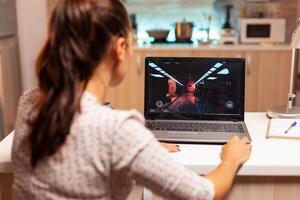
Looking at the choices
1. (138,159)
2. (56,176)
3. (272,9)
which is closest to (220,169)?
(138,159)

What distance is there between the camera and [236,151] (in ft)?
4.54

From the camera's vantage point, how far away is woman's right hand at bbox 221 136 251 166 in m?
1.34

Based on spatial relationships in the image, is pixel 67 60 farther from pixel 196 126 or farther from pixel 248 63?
pixel 248 63

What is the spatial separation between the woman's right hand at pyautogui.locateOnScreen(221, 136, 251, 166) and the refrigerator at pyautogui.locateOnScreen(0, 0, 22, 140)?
2.25 meters

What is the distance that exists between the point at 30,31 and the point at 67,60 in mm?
3040

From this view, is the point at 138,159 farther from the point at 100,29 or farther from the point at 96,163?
the point at 100,29

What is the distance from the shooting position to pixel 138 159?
96 centimetres

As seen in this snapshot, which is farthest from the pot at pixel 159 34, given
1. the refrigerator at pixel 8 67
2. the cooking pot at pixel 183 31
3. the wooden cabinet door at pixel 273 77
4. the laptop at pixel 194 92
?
the laptop at pixel 194 92

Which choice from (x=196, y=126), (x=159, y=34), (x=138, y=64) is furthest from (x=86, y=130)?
(x=159, y=34)

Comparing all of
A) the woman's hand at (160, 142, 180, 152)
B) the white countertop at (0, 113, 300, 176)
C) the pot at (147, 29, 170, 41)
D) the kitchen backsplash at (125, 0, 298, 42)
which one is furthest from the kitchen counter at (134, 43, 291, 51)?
the woman's hand at (160, 142, 180, 152)

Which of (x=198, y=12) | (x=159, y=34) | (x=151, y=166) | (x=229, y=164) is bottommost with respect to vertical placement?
(x=229, y=164)

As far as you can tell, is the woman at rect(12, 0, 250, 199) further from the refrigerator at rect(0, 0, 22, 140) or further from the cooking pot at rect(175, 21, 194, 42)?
the cooking pot at rect(175, 21, 194, 42)

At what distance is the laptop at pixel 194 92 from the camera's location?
1706 mm

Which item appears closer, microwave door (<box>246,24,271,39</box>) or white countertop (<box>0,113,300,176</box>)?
white countertop (<box>0,113,300,176</box>)
